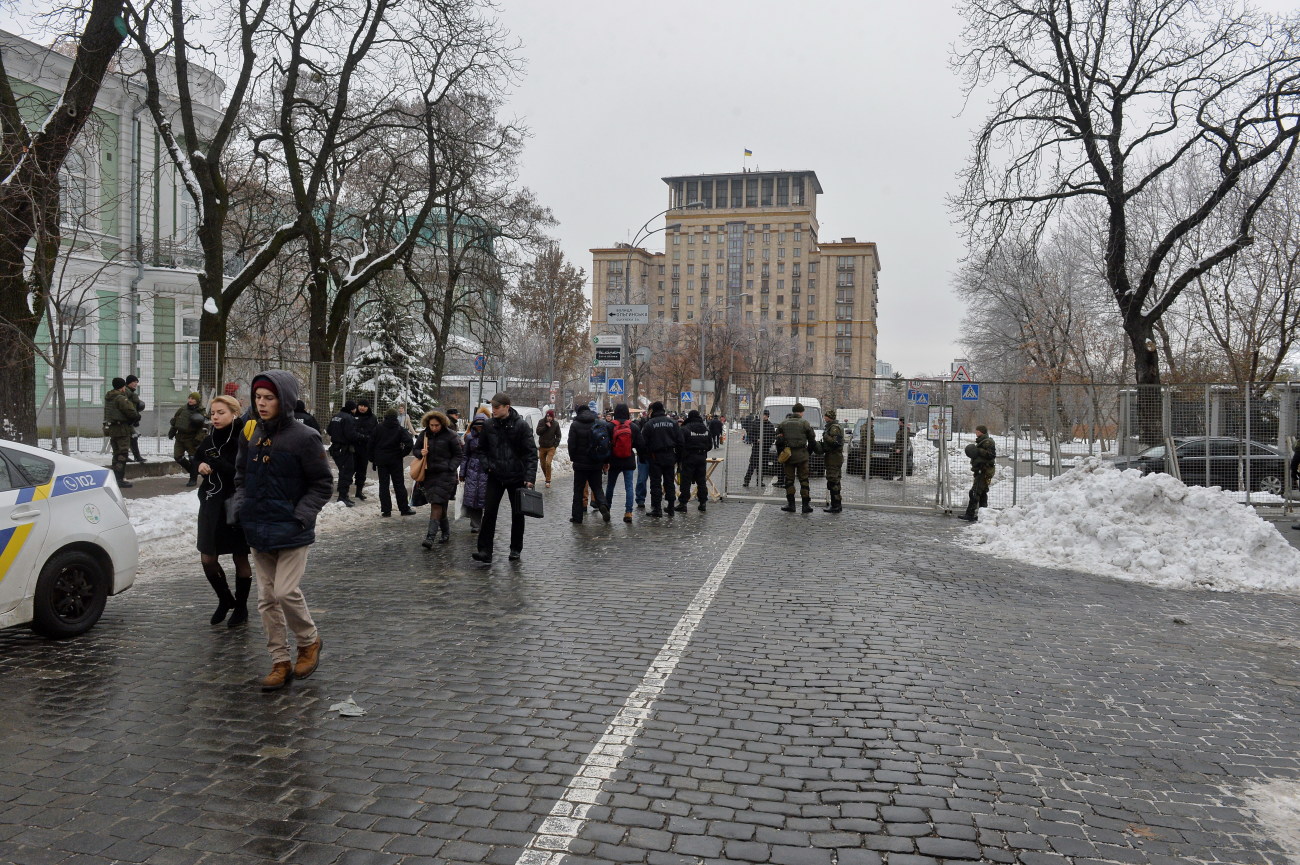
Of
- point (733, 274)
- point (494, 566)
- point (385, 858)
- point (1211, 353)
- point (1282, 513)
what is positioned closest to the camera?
point (385, 858)

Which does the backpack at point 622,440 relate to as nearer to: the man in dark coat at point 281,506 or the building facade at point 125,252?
the man in dark coat at point 281,506

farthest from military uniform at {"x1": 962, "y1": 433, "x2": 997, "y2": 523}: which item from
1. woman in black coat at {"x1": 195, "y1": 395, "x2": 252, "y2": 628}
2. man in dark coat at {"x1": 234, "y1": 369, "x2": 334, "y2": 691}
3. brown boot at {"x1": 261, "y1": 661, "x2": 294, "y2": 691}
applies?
brown boot at {"x1": 261, "y1": 661, "x2": 294, "y2": 691}

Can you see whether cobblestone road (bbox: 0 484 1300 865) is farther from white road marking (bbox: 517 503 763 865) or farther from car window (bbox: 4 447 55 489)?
car window (bbox: 4 447 55 489)

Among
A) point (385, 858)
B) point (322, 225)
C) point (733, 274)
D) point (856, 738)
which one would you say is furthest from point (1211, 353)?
point (733, 274)

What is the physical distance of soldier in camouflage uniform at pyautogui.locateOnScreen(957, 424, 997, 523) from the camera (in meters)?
15.8

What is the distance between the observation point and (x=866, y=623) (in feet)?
25.5

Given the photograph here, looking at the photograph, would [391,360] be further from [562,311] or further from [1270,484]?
[562,311]

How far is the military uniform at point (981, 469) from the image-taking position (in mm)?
15828

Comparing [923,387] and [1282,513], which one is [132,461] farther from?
[1282,513]

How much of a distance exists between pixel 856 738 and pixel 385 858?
8.30 feet

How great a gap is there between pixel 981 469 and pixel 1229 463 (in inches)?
242

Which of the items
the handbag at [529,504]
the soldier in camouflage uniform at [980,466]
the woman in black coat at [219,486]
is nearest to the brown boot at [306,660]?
the woman in black coat at [219,486]

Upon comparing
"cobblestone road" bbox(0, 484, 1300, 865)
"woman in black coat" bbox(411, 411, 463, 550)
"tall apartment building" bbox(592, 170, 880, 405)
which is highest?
"tall apartment building" bbox(592, 170, 880, 405)

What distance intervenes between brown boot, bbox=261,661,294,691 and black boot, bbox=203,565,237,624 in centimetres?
165
